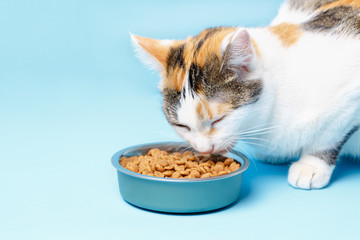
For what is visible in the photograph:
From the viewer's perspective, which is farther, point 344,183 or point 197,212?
point 344,183

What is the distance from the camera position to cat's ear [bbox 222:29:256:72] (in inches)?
51.1

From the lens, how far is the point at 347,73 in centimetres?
158

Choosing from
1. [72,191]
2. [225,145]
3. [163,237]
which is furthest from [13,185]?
[225,145]

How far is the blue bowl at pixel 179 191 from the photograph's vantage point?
138cm

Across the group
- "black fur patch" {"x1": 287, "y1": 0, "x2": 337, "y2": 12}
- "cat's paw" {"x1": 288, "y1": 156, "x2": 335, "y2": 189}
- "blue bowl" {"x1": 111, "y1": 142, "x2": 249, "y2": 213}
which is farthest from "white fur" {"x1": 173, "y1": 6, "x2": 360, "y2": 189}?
"black fur patch" {"x1": 287, "y1": 0, "x2": 337, "y2": 12}

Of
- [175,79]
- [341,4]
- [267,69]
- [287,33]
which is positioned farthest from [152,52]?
[341,4]

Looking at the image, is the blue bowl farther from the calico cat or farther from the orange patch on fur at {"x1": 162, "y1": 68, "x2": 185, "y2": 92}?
the orange patch on fur at {"x1": 162, "y1": 68, "x2": 185, "y2": 92}

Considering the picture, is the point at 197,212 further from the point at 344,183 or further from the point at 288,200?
the point at 344,183

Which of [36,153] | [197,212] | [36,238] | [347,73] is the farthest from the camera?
[36,153]

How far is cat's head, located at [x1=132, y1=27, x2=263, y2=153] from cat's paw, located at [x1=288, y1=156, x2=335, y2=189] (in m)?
0.33

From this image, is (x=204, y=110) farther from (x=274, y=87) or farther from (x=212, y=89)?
(x=274, y=87)

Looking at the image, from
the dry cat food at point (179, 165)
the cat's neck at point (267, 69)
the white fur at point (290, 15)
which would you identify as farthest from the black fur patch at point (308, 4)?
the dry cat food at point (179, 165)

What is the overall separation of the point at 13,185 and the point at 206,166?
29.4 inches

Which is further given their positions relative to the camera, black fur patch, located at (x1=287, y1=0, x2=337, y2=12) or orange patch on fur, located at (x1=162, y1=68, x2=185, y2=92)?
black fur patch, located at (x1=287, y1=0, x2=337, y2=12)
